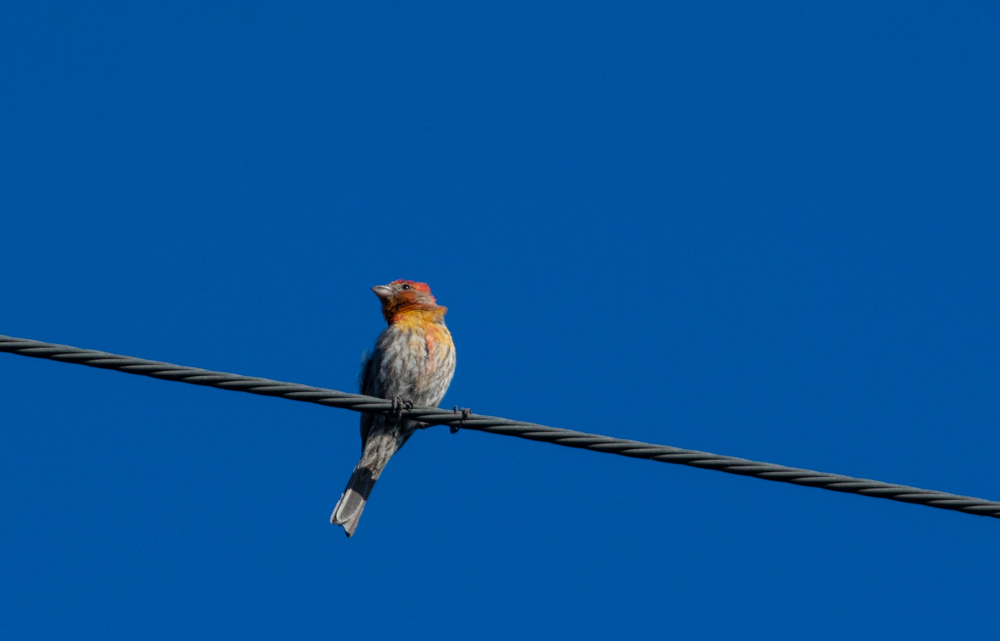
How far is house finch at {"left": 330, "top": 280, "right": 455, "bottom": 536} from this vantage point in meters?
9.61

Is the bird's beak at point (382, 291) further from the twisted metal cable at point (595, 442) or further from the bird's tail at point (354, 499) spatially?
the twisted metal cable at point (595, 442)

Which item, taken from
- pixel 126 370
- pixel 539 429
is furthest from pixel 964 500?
pixel 126 370

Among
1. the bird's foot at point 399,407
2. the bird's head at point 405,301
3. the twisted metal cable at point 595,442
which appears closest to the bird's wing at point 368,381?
the bird's head at point 405,301

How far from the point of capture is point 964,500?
5.64 meters

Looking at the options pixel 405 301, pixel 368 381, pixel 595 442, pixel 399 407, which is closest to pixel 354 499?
pixel 368 381

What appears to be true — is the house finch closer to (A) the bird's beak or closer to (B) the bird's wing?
(B) the bird's wing

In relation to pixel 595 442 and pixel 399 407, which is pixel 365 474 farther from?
pixel 595 442

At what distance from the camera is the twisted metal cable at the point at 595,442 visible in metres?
5.56

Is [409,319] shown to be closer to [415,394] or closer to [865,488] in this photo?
[415,394]

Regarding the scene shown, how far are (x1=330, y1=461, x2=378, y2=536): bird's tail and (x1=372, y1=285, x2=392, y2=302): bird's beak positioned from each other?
162 cm

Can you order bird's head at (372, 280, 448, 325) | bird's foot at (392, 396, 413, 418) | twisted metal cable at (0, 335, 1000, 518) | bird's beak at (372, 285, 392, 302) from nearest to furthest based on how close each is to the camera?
twisted metal cable at (0, 335, 1000, 518)
bird's foot at (392, 396, 413, 418)
bird's head at (372, 280, 448, 325)
bird's beak at (372, 285, 392, 302)

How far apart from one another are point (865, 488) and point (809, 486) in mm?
282

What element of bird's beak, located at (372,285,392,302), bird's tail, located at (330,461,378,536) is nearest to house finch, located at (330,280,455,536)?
bird's tail, located at (330,461,378,536)

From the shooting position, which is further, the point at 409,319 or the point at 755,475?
the point at 409,319
